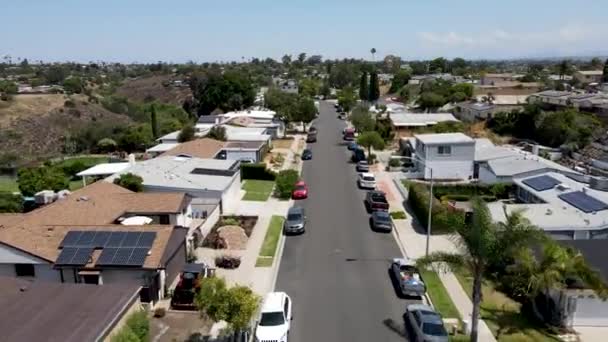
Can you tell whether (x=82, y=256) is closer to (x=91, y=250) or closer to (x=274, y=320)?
(x=91, y=250)

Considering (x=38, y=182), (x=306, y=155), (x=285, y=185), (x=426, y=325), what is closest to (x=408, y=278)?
(x=426, y=325)

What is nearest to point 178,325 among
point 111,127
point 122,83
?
point 111,127

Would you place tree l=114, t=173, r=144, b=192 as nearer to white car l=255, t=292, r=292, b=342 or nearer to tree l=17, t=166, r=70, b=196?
tree l=17, t=166, r=70, b=196

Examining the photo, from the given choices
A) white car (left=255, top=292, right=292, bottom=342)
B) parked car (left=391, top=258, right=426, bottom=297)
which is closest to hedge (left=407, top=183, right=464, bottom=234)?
parked car (left=391, top=258, right=426, bottom=297)

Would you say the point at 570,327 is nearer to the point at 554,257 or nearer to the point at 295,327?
the point at 554,257

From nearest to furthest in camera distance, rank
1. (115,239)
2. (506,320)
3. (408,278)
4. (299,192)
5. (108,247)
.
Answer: (506,320) < (108,247) < (115,239) < (408,278) < (299,192)

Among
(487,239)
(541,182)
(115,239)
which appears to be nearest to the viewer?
(487,239)
